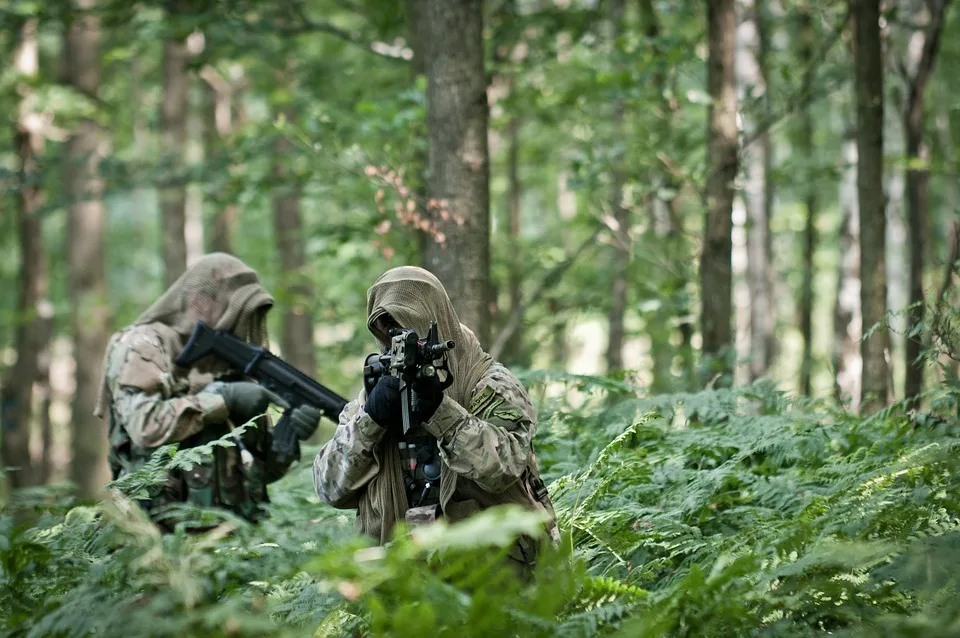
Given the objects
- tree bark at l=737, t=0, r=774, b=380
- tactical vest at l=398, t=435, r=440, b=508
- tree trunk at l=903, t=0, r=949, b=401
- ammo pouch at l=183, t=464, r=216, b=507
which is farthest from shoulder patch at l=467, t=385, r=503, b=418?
tree bark at l=737, t=0, r=774, b=380

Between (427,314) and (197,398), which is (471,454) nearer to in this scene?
(427,314)

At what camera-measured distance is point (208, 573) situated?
3387mm

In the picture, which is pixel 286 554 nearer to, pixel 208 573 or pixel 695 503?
pixel 208 573

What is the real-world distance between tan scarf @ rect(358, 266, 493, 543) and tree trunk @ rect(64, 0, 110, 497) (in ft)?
35.6

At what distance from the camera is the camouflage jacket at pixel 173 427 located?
541 cm

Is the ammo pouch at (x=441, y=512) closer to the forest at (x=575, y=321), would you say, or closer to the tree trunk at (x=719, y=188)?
the forest at (x=575, y=321)

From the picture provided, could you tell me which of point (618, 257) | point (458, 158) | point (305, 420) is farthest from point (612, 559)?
point (618, 257)

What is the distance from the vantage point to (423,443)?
4.02 m

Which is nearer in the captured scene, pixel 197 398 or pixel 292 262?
pixel 197 398

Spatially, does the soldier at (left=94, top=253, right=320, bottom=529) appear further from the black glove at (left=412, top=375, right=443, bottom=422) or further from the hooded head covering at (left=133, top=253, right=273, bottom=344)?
the black glove at (left=412, top=375, right=443, bottom=422)

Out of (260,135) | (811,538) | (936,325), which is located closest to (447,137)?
(936,325)

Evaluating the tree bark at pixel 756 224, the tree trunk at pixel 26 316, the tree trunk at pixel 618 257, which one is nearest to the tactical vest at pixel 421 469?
the tree trunk at pixel 618 257

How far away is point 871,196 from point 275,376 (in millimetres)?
4213

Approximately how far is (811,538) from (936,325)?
145 centimetres
